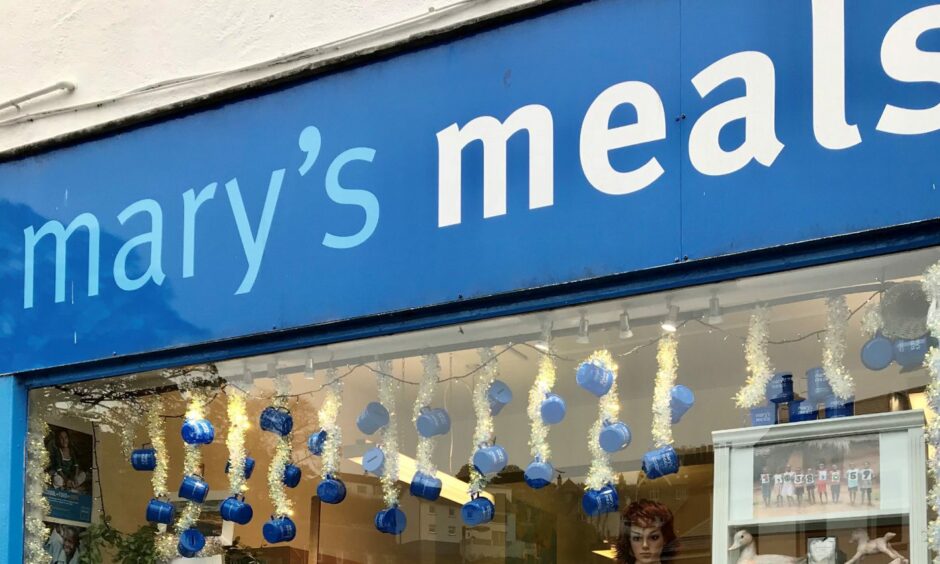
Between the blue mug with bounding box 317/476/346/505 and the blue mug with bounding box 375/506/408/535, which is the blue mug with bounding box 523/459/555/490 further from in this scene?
the blue mug with bounding box 317/476/346/505

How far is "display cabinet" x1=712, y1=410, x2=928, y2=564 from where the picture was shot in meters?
3.62

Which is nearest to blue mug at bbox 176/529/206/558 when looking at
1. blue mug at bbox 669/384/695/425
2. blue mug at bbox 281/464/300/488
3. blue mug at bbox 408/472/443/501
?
blue mug at bbox 281/464/300/488

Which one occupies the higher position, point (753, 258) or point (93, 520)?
point (753, 258)

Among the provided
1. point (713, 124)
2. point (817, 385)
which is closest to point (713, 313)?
point (817, 385)

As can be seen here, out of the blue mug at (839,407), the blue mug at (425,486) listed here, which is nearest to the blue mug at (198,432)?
the blue mug at (425,486)

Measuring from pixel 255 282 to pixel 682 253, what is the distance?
64.4 inches

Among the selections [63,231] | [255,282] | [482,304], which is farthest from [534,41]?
[63,231]

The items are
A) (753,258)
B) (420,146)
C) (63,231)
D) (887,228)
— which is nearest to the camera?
(887,228)

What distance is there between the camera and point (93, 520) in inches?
216

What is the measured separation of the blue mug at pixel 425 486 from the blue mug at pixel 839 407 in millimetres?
1419

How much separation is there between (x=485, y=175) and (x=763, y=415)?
114 centimetres

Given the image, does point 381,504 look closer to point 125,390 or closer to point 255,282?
point 255,282

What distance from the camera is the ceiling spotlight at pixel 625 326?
420cm

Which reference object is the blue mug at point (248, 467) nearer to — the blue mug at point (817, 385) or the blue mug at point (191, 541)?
the blue mug at point (191, 541)
